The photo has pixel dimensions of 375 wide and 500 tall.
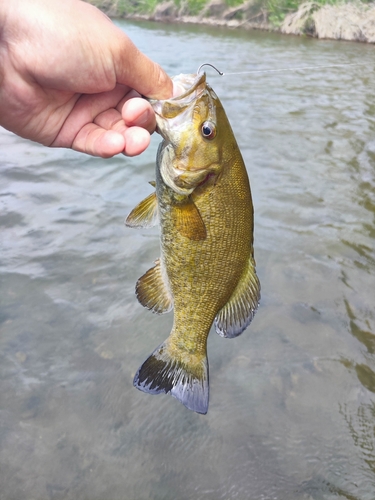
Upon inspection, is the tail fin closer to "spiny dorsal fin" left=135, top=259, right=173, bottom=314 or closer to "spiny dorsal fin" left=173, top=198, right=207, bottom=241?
"spiny dorsal fin" left=135, top=259, right=173, bottom=314

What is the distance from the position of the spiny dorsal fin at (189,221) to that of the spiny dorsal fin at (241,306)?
307mm

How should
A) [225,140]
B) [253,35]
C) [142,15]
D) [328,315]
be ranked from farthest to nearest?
[142,15]
[253,35]
[328,315]
[225,140]

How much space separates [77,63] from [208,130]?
72cm

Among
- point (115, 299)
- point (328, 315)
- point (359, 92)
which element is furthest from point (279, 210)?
point (359, 92)

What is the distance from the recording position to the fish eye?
1.89 m

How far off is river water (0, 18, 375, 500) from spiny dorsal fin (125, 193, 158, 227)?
1.77 m

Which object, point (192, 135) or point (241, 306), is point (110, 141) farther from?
point (241, 306)

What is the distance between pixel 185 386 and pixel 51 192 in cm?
450

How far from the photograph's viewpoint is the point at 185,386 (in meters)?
2.21

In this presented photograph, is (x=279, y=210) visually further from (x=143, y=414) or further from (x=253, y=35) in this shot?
(x=253, y=35)

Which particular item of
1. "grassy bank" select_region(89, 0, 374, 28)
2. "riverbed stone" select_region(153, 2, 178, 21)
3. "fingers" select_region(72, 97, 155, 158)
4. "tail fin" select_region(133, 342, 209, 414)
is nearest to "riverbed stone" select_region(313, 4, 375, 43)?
"grassy bank" select_region(89, 0, 374, 28)

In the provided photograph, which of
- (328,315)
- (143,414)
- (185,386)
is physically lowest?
(143,414)

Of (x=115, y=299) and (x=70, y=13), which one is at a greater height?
(x=70, y=13)

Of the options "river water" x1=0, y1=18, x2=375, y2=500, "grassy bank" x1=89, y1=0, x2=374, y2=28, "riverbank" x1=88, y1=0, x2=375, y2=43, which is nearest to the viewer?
"river water" x1=0, y1=18, x2=375, y2=500
